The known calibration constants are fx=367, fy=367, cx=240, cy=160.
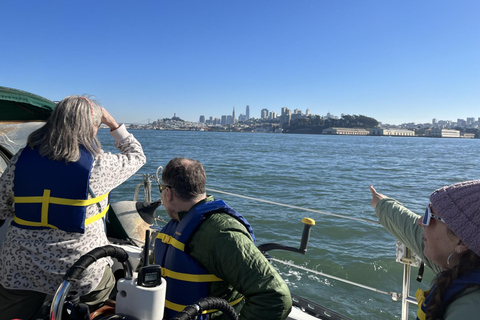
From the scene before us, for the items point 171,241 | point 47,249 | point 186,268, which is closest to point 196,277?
point 186,268

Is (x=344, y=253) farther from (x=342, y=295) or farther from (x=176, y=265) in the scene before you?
(x=176, y=265)

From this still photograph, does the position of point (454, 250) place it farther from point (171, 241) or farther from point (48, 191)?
point (48, 191)

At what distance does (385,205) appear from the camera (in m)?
2.00

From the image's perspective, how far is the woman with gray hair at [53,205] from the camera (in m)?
1.69

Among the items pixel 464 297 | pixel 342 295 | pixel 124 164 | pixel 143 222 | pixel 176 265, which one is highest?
pixel 124 164

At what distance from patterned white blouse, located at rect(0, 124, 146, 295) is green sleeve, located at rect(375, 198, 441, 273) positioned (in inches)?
57.0

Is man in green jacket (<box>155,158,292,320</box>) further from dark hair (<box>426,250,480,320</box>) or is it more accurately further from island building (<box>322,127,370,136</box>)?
island building (<box>322,127,370,136</box>)

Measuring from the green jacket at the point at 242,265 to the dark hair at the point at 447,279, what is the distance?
549 millimetres

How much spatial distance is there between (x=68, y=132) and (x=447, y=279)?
64.3 inches

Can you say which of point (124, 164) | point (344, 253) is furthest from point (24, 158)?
point (344, 253)

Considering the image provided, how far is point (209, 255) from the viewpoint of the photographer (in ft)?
5.18

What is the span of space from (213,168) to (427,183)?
10.3m

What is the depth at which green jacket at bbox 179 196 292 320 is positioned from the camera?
146 cm

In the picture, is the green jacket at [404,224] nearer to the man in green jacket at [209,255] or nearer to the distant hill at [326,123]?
the man in green jacket at [209,255]
